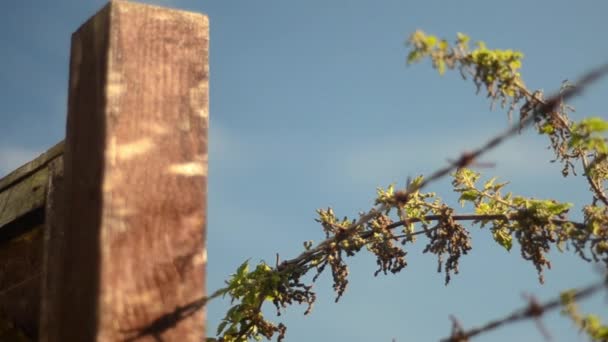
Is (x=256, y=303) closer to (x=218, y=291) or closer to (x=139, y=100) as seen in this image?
(x=218, y=291)

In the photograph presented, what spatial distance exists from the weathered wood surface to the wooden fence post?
0.30 meters

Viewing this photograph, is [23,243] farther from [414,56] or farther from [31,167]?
[414,56]

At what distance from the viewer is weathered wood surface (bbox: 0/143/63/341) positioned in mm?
2582

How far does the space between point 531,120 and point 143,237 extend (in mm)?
1007

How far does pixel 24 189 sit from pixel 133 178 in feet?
2.89

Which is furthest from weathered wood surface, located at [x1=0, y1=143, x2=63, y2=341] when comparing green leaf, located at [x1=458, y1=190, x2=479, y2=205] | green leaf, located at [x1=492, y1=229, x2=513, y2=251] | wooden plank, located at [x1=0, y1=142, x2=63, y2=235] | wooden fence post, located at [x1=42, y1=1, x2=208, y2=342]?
green leaf, located at [x1=492, y1=229, x2=513, y2=251]

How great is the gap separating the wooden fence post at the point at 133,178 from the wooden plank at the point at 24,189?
14.8 inches

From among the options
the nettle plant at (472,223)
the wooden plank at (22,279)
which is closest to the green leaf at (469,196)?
the nettle plant at (472,223)

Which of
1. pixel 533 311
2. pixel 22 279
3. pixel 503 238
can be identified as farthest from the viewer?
pixel 503 238

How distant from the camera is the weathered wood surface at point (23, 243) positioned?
2.58 metres

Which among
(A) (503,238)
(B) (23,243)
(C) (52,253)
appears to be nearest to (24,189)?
(B) (23,243)

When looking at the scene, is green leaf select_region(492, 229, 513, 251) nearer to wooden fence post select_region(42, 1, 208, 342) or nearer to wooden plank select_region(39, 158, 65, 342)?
wooden fence post select_region(42, 1, 208, 342)

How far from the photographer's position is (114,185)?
2.04 metres

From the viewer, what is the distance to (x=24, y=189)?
2773 mm
